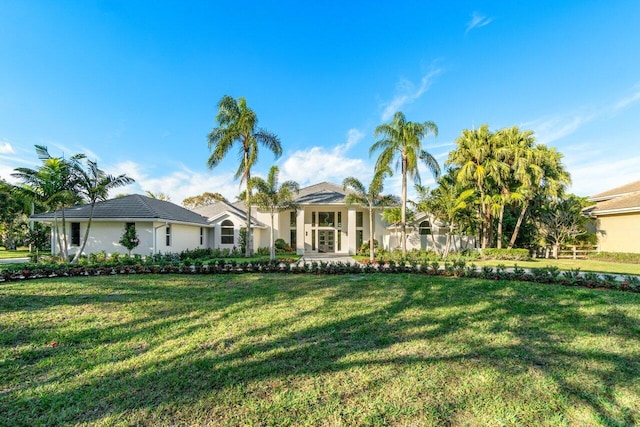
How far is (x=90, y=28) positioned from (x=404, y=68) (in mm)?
14245

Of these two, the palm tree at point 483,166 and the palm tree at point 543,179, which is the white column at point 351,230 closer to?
the palm tree at point 483,166

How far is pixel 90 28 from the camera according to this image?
35.6 ft

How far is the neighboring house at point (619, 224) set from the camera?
18047mm

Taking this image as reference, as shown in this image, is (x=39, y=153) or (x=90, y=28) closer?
(x=90, y=28)

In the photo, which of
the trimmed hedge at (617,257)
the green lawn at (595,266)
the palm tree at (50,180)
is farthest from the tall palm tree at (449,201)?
the palm tree at (50,180)

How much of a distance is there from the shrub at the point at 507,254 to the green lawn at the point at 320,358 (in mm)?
12569

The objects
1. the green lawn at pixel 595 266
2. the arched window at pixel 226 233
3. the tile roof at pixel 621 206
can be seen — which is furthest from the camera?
the arched window at pixel 226 233

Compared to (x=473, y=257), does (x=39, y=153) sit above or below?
above

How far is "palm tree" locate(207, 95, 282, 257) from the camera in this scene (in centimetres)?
1919

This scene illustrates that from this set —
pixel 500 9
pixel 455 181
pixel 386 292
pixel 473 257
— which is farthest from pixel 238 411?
pixel 455 181

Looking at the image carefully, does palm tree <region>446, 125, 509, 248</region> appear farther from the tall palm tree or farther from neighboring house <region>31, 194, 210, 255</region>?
neighboring house <region>31, 194, 210, 255</region>

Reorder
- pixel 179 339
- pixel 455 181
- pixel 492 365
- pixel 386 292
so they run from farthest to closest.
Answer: pixel 455 181 < pixel 386 292 < pixel 179 339 < pixel 492 365

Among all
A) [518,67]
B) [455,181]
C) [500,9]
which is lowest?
[455,181]

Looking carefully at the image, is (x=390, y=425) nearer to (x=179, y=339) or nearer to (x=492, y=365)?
(x=492, y=365)
